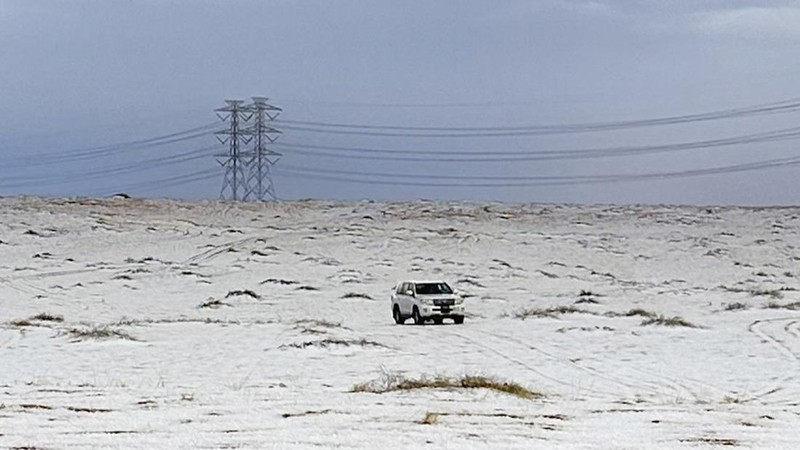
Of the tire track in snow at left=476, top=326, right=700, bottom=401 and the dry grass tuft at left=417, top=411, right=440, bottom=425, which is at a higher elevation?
the dry grass tuft at left=417, top=411, right=440, bottom=425

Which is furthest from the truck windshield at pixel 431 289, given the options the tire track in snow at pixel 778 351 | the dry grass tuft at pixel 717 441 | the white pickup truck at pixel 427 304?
the dry grass tuft at pixel 717 441

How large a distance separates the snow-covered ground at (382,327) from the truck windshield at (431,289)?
61.8 inches

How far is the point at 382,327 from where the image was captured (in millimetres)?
34344

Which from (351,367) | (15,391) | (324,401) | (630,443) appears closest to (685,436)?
(630,443)

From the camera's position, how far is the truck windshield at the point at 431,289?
119 feet

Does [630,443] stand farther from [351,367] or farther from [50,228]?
[50,228]

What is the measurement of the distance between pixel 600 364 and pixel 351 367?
17.1ft

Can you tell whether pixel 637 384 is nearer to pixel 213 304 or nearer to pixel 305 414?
pixel 305 414

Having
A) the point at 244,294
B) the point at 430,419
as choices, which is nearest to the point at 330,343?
the point at 430,419

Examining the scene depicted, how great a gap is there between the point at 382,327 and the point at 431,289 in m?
2.78

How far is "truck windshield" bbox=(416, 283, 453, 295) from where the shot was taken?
36.3 meters

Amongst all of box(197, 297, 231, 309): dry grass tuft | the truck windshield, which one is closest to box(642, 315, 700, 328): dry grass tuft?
the truck windshield

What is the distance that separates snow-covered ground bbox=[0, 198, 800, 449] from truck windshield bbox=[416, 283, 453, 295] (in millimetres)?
1571

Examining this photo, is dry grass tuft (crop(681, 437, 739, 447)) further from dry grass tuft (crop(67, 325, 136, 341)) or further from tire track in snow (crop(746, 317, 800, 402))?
dry grass tuft (crop(67, 325, 136, 341))
